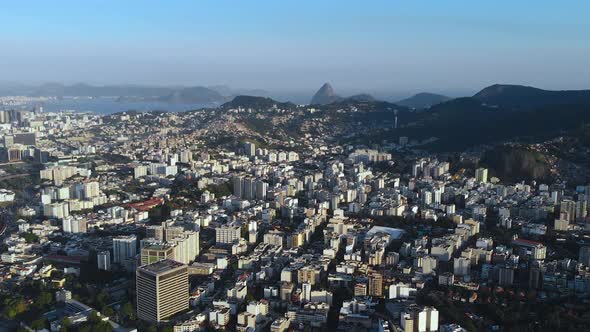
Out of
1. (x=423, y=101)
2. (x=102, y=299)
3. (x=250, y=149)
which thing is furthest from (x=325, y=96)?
(x=102, y=299)

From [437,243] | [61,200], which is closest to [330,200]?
[437,243]

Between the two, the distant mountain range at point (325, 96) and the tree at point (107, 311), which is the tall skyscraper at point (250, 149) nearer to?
the tree at point (107, 311)

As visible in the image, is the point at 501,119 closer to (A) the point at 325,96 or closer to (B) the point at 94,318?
(B) the point at 94,318

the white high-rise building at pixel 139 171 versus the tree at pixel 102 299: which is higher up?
the white high-rise building at pixel 139 171

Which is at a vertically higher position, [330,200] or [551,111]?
[551,111]

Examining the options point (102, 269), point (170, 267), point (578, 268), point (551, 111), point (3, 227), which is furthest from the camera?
point (551, 111)

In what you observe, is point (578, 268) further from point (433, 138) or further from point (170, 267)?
point (433, 138)

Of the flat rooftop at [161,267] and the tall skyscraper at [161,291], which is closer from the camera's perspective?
the tall skyscraper at [161,291]

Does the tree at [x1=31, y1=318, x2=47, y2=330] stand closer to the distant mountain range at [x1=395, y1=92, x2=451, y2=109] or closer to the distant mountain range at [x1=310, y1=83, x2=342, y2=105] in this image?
the distant mountain range at [x1=395, y1=92, x2=451, y2=109]

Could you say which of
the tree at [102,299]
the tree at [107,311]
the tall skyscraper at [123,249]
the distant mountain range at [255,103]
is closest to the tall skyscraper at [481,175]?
the tall skyscraper at [123,249]
